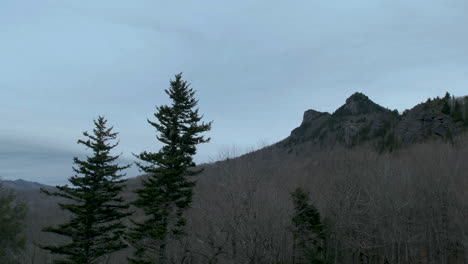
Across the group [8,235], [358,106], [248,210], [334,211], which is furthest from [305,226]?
[358,106]

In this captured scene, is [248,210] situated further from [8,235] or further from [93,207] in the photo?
[8,235]

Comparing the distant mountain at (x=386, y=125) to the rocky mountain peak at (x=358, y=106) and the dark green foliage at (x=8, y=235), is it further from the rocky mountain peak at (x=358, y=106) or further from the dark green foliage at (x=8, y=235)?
the dark green foliage at (x=8, y=235)

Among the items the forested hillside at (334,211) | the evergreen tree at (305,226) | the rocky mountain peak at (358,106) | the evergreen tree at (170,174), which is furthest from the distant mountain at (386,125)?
the evergreen tree at (170,174)

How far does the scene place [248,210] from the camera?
21375mm

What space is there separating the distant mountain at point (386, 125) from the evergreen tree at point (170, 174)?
47.8 meters

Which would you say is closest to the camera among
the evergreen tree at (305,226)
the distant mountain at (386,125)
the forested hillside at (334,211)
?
the forested hillside at (334,211)

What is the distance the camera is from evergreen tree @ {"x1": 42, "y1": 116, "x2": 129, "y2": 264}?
25.9 meters

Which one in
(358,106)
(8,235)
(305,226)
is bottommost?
(8,235)

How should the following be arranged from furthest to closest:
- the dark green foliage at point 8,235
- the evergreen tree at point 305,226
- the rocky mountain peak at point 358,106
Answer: the rocky mountain peak at point 358,106, the evergreen tree at point 305,226, the dark green foliage at point 8,235

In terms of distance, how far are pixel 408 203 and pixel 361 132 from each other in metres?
54.4

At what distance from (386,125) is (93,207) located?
74302 mm

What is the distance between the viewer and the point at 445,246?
33156 mm

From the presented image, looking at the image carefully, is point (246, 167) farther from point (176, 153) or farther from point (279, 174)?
point (279, 174)

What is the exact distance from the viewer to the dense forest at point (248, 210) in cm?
2288
